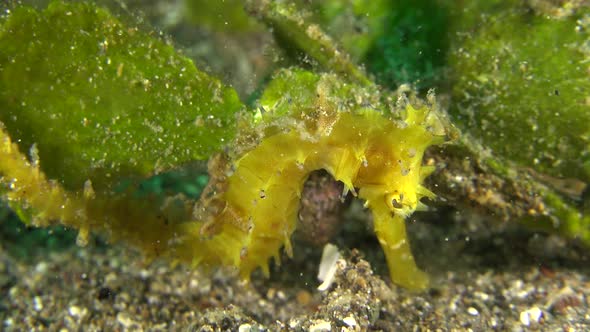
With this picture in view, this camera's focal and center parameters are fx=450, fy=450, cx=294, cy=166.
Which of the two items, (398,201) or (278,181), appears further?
(278,181)

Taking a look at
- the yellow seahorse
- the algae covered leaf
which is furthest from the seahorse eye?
the algae covered leaf

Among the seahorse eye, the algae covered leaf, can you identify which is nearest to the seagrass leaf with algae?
the algae covered leaf

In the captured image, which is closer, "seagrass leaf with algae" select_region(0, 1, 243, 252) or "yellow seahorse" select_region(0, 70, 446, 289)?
"yellow seahorse" select_region(0, 70, 446, 289)

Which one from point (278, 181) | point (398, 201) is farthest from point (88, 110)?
point (398, 201)

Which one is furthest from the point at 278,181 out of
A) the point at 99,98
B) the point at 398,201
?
the point at 99,98

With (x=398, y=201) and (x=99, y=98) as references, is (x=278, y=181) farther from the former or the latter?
(x=99, y=98)

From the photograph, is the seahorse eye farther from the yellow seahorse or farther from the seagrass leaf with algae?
the seagrass leaf with algae

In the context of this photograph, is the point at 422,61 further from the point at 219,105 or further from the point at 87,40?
the point at 87,40

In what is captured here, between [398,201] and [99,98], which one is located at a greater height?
[398,201]

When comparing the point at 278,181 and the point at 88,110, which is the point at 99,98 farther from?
the point at 278,181
